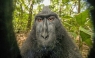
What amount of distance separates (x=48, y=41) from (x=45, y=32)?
0.13m

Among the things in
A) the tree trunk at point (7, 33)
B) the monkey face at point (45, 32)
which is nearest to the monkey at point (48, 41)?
the monkey face at point (45, 32)

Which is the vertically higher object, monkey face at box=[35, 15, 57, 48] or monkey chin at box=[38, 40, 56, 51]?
monkey face at box=[35, 15, 57, 48]

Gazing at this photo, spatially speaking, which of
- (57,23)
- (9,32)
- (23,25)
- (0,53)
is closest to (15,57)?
(0,53)

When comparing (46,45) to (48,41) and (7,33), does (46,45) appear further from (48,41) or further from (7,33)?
(7,33)

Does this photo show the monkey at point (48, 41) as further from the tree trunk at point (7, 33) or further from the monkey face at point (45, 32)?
the tree trunk at point (7, 33)

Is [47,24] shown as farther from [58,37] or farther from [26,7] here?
[26,7]

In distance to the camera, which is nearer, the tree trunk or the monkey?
the tree trunk

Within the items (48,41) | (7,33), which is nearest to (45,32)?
(48,41)

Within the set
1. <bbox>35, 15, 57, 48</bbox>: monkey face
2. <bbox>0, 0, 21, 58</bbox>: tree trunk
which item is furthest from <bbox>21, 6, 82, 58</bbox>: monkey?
<bbox>0, 0, 21, 58</bbox>: tree trunk

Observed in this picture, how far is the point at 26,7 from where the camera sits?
6.54 metres

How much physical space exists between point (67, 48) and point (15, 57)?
1.04m

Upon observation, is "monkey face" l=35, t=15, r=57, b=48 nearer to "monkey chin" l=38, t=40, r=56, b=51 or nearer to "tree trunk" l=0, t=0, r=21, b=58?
"monkey chin" l=38, t=40, r=56, b=51

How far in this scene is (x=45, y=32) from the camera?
9.74 ft

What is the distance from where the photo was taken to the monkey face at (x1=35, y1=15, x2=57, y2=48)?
2963mm
